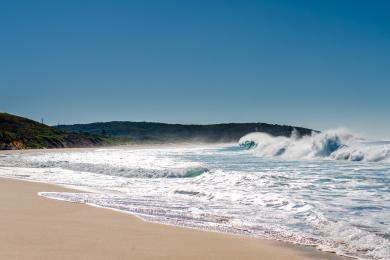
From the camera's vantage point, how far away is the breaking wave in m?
27.8

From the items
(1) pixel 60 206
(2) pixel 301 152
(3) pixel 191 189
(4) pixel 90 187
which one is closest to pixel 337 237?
(1) pixel 60 206

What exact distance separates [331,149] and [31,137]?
47.0 m

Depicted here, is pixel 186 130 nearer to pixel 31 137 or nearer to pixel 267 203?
pixel 31 137

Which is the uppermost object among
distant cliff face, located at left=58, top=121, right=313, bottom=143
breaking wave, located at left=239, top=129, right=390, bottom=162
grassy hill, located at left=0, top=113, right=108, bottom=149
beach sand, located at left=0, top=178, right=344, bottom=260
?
distant cliff face, located at left=58, top=121, right=313, bottom=143

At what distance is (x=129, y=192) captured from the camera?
13.5 m

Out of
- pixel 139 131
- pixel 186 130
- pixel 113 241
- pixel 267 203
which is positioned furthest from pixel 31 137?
pixel 186 130

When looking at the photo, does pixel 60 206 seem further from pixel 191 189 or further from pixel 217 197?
pixel 191 189

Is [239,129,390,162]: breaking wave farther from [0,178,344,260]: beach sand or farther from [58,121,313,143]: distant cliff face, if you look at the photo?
[58,121,313,143]: distant cliff face

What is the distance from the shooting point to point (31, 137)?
67.6m

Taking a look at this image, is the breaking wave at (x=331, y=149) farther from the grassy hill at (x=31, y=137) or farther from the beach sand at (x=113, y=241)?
the grassy hill at (x=31, y=137)

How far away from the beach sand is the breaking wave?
21.7m

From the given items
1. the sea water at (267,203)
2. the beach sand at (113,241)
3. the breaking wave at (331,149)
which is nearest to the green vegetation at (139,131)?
the breaking wave at (331,149)

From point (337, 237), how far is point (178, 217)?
3.06 meters

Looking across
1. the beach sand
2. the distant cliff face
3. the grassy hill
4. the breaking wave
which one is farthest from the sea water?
the distant cliff face
